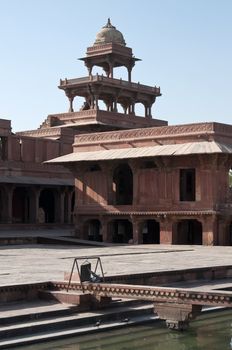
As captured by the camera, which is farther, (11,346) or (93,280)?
(93,280)

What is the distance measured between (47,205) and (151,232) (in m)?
11.3

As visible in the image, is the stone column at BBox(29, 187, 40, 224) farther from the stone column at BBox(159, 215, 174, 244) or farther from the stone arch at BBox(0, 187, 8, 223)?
the stone column at BBox(159, 215, 174, 244)

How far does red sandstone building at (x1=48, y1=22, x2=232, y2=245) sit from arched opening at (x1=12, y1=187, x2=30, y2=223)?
22.9ft

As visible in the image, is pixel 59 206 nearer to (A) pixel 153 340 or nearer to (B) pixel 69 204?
(B) pixel 69 204

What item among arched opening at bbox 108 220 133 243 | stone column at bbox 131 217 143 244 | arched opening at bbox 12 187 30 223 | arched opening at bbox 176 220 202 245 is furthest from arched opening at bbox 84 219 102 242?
arched opening at bbox 12 187 30 223

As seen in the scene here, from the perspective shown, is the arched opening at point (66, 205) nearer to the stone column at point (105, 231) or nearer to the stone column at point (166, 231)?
the stone column at point (105, 231)

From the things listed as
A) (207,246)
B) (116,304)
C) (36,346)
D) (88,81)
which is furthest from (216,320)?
(88,81)

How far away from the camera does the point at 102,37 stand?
4978 cm

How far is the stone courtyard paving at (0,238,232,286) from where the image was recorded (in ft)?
50.2

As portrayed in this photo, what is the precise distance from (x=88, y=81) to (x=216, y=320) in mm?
33763

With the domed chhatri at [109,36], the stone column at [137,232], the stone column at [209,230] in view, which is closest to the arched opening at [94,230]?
the stone column at [137,232]

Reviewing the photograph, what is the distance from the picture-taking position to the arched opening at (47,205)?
137 ft

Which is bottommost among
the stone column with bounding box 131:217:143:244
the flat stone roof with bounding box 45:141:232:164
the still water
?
the still water

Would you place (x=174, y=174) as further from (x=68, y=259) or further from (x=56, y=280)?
(x=56, y=280)
